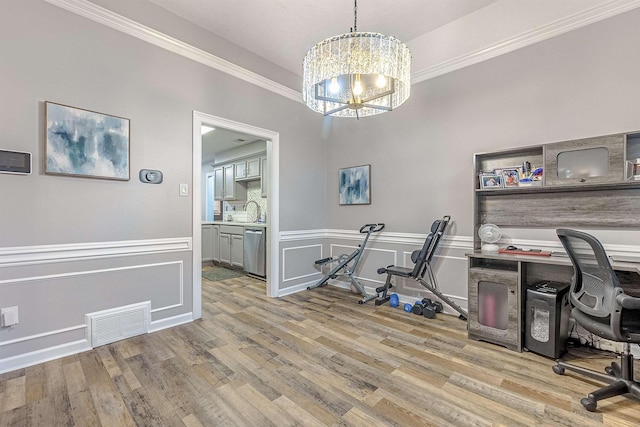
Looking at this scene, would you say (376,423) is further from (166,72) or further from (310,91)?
(166,72)

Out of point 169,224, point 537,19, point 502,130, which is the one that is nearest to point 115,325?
point 169,224

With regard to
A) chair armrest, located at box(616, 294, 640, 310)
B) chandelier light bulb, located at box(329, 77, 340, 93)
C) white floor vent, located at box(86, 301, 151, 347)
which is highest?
chandelier light bulb, located at box(329, 77, 340, 93)

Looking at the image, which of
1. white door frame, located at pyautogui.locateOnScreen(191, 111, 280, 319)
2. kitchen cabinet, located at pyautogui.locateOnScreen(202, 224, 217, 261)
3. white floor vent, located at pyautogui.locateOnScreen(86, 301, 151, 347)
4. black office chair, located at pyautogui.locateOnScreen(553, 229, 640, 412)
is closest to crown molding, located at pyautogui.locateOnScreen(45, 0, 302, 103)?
white door frame, located at pyautogui.locateOnScreen(191, 111, 280, 319)

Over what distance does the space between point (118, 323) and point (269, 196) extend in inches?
84.3

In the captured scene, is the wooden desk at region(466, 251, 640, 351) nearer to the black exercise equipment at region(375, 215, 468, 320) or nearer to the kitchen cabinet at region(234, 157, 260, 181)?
the black exercise equipment at region(375, 215, 468, 320)

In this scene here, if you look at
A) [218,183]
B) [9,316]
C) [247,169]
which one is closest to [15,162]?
[9,316]

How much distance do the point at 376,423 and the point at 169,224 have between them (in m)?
2.52

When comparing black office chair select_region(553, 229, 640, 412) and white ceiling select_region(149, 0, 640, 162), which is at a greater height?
white ceiling select_region(149, 0, 640, 162)

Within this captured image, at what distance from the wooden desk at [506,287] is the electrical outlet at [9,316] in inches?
146

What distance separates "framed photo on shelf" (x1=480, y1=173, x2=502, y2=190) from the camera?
108 inches

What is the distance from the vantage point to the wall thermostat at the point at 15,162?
204 centimetres

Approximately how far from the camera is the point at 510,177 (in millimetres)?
2717

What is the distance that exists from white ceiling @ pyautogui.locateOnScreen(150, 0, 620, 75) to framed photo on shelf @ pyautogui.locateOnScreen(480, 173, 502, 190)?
1403 mm

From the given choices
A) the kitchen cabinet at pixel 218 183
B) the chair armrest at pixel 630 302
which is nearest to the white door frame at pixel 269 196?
the chair armrest at pixel 630 302
